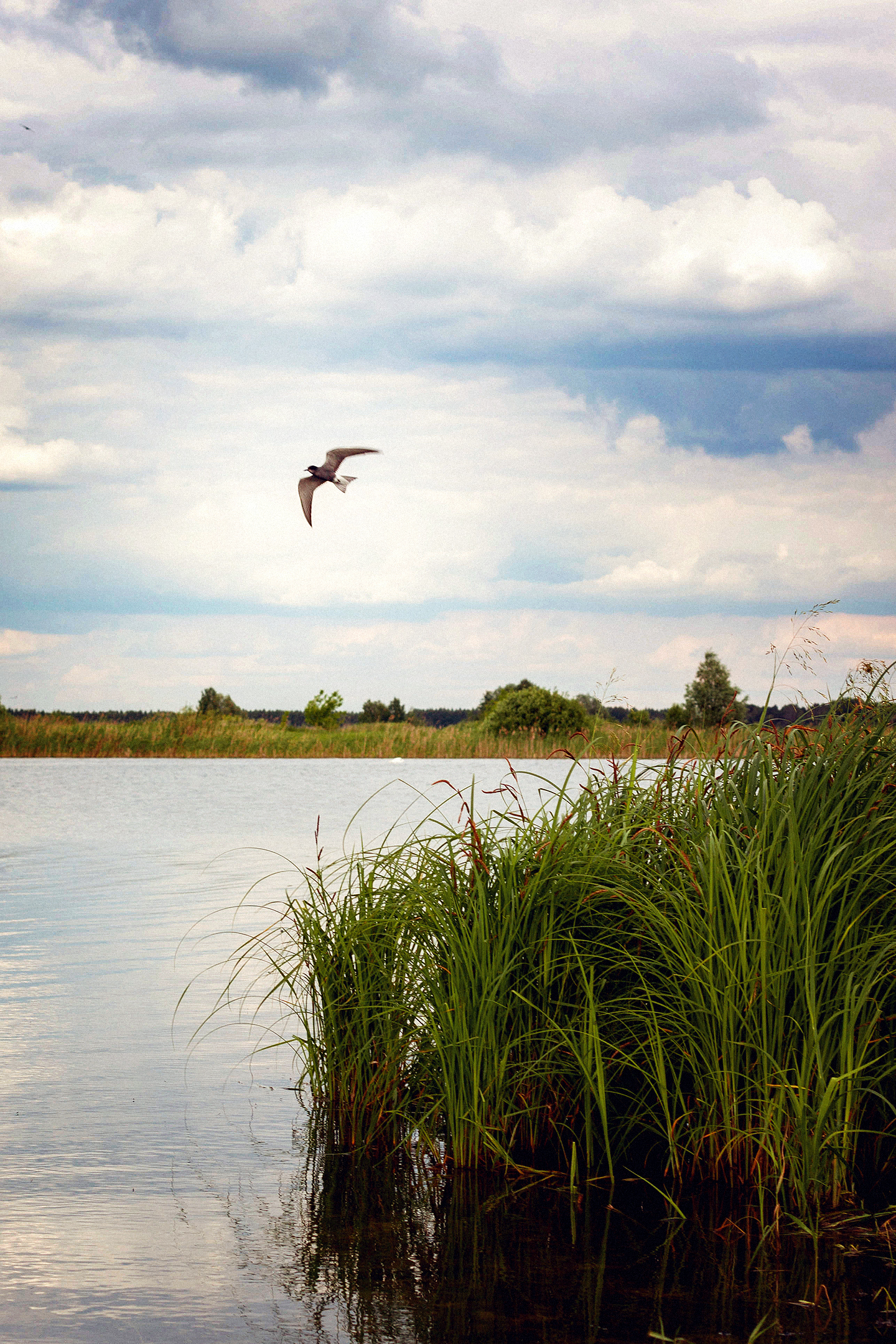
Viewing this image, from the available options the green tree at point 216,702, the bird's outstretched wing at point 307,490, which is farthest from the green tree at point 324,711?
the bird's outstretched wing at point 307,490

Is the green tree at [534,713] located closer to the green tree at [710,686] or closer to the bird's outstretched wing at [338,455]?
the green tree at [710,686]

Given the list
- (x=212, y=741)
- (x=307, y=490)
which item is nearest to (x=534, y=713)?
(x=212, y=741)

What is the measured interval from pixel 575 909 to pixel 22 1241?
2.51 meters

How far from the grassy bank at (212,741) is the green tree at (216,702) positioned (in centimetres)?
3833

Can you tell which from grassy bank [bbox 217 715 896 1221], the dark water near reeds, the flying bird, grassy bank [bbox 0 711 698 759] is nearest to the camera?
the dark water near reeds

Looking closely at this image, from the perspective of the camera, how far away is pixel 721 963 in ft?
15.0

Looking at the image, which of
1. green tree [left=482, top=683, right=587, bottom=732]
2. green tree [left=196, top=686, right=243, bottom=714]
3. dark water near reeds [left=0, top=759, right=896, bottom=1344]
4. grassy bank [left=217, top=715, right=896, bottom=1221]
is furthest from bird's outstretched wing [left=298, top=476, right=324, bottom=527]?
green tree [left=196, top=686, right=243, bottom=714]

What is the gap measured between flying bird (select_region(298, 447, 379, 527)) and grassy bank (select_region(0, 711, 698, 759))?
31996 millimetres

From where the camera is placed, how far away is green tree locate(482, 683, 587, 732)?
166ft

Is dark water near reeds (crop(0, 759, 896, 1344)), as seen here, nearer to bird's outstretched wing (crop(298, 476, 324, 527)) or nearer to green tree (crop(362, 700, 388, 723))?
bird's outstretched wing (crop(298, 476, 324, 527))

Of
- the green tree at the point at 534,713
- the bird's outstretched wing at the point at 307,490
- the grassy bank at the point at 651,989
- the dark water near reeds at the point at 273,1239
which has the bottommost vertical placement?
the dark water near reeds at the point at 273,1239

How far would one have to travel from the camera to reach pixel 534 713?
2014 inches

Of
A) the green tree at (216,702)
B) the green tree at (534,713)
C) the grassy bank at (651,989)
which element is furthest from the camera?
the green tree at (216,702)

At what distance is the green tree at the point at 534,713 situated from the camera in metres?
50.7
